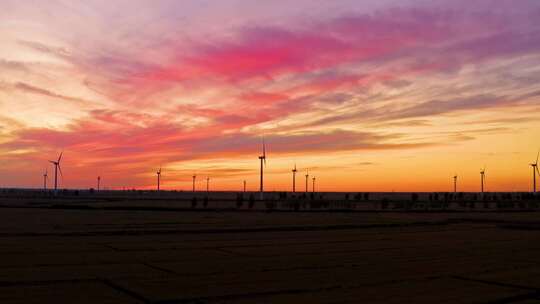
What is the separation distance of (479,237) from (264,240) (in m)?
13.3

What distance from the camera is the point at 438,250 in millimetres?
26297

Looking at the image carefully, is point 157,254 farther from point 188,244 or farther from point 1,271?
point 1,271

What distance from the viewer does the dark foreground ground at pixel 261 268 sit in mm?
14703

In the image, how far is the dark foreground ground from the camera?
14.7m

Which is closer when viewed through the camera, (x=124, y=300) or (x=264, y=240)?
(x=124, y=300)

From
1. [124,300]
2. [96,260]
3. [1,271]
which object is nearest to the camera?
[124,300]

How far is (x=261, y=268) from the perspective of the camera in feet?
64.0

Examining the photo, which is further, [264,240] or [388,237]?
[388,237]

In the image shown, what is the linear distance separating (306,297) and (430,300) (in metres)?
3.09

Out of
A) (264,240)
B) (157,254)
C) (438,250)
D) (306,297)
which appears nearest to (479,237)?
(438,250)

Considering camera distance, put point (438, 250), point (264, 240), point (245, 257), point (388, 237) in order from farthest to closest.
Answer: point (388, 237)
point (264, 240)
point (438, 250)
point (245, 257)

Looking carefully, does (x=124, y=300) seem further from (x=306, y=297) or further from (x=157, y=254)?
(x=157, y=254)

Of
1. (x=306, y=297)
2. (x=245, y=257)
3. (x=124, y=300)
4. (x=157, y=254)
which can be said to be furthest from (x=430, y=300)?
(x=157, y=254)

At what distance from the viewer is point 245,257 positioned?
22.4 meters
